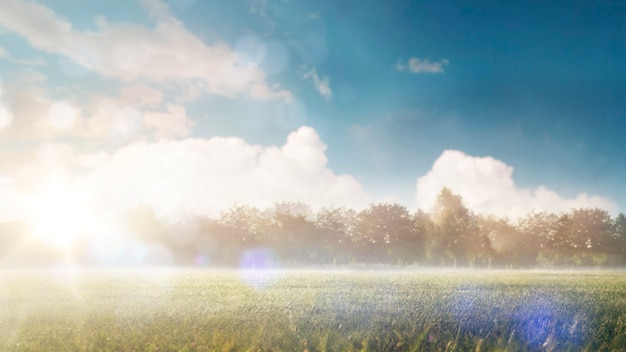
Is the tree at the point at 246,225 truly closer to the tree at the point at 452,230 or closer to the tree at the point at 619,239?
the tree at the point at 452,230

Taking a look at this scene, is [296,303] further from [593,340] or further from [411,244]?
[411,244]

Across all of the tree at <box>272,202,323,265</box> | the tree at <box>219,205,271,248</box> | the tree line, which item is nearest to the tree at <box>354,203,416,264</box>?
the tree line

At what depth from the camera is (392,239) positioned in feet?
315

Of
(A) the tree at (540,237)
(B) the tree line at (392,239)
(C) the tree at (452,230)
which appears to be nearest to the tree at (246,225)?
(B) the tree line at (392,239)

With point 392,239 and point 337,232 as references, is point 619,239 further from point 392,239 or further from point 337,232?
point 337,232

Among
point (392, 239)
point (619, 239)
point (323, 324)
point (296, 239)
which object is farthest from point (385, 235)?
point (323, 324)

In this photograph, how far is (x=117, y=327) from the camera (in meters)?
16.1

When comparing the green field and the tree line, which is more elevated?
the tree line

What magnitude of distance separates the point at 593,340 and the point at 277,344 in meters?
10.7

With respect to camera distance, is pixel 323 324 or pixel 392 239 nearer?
pixel 323 324

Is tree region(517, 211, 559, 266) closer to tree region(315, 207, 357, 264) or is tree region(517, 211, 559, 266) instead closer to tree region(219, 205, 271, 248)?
tree region(315, 207, 357, 264)

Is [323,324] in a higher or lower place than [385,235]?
lower

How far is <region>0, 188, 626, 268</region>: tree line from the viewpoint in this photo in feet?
293

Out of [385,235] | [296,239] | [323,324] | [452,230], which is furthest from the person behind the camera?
[385,235]
